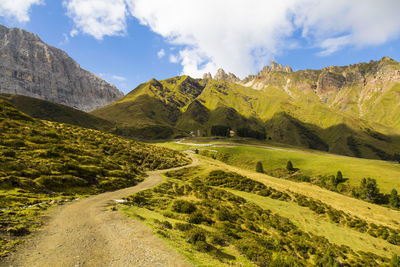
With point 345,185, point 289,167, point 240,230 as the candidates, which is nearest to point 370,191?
point 345,185

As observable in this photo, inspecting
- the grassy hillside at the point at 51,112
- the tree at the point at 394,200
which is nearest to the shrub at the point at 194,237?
the tree at the point at 394,200

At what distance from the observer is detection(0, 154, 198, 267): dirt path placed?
31.0 ft

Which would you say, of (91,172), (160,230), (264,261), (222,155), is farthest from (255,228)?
(222,155)

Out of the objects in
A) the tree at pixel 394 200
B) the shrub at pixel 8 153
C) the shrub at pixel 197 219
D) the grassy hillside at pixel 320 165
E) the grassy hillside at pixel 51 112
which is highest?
the grassy hillside at pixel 51 112

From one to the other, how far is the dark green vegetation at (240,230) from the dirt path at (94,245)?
1515mm

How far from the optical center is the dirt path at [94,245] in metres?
9.45

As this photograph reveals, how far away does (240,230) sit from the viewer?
67.4 ft

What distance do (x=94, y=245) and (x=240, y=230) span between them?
15182 mm

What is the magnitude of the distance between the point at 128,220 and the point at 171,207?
831cm

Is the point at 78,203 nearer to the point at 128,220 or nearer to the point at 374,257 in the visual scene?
the point at 128,220

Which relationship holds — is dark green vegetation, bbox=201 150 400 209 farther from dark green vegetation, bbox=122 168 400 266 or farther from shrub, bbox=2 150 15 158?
shrub, bbox=2 150 15 158

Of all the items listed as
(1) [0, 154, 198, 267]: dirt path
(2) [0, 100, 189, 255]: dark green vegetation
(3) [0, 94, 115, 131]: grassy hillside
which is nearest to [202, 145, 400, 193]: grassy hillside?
(2) [0, 100, 189, 255]: dark green vegetation

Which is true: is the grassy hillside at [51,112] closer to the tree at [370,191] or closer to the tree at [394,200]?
the tree at [370,191]

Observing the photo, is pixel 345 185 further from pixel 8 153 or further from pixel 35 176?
pixel 8 153
